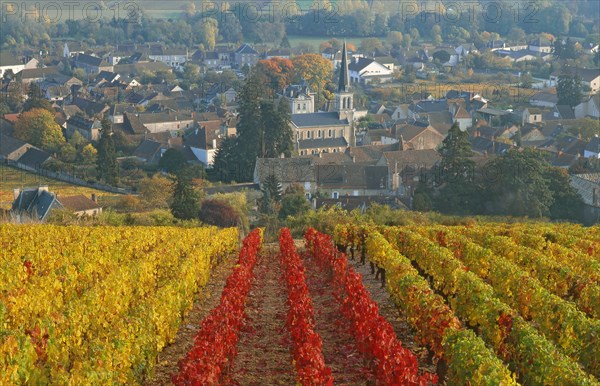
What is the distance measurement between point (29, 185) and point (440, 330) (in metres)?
45.1

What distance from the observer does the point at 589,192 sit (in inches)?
1742

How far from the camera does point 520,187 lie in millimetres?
41438

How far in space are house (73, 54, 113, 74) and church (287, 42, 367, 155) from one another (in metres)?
51.7

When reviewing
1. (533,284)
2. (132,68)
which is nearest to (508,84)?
(132,68)

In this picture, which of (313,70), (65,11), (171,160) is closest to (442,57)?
(313,70)

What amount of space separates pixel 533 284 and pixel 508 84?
9292 cm

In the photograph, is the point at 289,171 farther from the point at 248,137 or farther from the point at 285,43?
the point at 285,43

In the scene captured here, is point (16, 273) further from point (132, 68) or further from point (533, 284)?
point (132, 68)

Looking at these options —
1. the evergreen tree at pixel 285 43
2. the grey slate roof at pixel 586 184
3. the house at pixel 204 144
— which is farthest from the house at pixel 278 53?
the grey slate roof at pixel 586 184

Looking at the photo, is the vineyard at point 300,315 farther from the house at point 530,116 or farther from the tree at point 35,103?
the house at point 530,116

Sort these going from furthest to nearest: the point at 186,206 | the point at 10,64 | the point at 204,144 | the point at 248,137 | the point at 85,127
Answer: the point at 10,64 < the point at 85,127 < the point at 204,144 < the point at 248,137 < the point at 186,206

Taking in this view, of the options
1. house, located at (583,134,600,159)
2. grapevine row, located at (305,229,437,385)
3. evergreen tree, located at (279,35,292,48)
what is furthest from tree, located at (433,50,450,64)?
grapevine row, located at (305,229,437,385)

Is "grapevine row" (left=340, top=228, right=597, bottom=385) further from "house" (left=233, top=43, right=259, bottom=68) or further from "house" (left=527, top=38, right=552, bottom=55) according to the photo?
"house" (left=527, top=38, right=552, bottom=55)

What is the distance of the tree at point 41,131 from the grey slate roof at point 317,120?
17.7 metres
